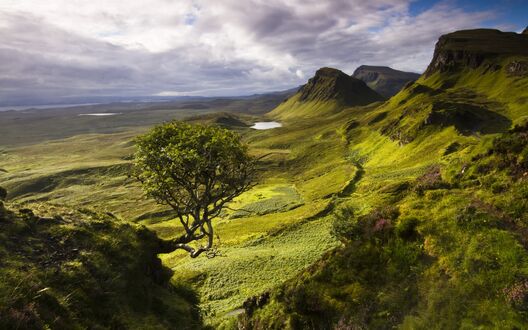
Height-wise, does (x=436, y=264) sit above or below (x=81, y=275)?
above

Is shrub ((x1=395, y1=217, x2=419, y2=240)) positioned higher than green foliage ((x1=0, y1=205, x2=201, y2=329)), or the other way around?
shrub ((x1=395, y1=217, x2=419, y2=240))

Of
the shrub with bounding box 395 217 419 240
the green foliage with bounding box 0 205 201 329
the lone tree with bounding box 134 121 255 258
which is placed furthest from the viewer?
the lone tree with bounding box 134 121 255 258

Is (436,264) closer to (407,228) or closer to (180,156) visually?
(407,228)

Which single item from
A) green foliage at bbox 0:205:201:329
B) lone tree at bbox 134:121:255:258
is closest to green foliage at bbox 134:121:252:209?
lone tree at bbox 134:121:255:258

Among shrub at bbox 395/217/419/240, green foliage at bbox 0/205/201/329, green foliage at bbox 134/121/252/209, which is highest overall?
green foliage at bbox 134/121/252/209

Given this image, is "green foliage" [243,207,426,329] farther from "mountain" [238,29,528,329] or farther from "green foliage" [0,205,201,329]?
"green foliage" [0,205,201,329]

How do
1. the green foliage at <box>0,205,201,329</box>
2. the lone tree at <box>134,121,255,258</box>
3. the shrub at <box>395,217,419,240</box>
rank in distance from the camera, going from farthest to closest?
the lone tree at <box>134,121,255,258</box>, the shrub at <box>395,217,419,240</box>, the green foliage at <box>0,205,201,329</box>

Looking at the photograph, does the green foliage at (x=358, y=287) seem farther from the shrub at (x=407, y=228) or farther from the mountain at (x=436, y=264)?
the shrub at (x=407, y=228)

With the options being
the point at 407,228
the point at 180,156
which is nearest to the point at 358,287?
the point at 407,228

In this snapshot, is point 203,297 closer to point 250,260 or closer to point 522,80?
point 250,260

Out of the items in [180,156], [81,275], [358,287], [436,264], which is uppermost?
[180,156]

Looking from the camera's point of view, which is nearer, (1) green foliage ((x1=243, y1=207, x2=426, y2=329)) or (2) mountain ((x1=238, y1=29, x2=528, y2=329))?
(2) mountain ((x1=238, y1=29, x2=528, y2=329))

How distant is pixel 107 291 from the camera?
23781mm

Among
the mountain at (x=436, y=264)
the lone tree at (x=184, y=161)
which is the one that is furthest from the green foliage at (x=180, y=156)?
the mountain at (x=436, y=264)
